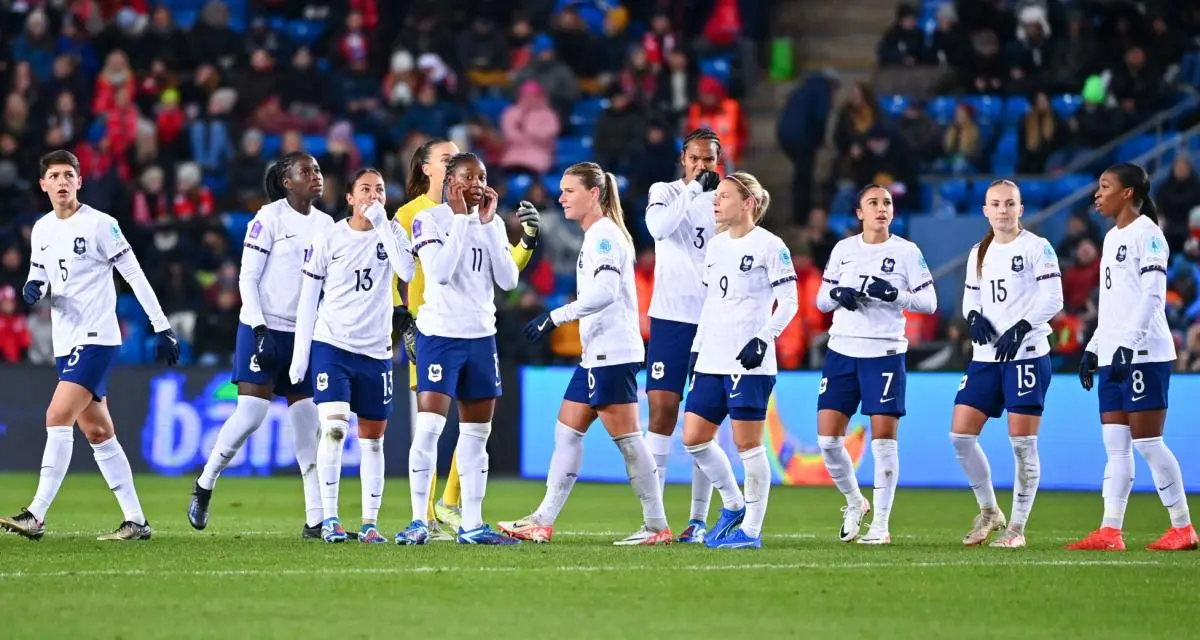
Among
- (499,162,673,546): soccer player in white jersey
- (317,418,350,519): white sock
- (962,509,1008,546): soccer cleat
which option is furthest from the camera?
(962,509,1008,546): soccer cleat

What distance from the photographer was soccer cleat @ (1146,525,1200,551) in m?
10.7

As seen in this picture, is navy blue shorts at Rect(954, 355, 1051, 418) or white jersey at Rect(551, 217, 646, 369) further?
navy blue shorts at Rect(954, 355, 1051, 418)

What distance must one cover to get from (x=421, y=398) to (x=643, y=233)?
34.8ft

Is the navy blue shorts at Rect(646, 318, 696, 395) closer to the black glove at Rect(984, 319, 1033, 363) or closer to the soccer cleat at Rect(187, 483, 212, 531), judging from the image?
the black glove at Rect(984, 319, 1033, 363)

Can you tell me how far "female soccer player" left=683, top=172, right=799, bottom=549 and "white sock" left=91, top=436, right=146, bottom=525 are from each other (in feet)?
10.7

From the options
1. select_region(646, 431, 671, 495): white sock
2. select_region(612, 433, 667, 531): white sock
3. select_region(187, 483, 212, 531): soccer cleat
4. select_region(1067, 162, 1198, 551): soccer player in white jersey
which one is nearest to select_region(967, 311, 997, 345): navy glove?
select_region(1067, 162, 1198, 551): soccer player in white jersey

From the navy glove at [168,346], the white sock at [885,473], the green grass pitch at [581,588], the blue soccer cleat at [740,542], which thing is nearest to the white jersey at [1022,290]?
the white sock at [885,473]

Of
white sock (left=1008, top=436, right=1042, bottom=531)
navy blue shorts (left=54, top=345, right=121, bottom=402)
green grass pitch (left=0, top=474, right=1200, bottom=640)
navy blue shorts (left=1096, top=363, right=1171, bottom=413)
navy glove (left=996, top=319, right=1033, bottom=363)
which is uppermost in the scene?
navy glove (left=996, top=319, right=1033, bottom=363)

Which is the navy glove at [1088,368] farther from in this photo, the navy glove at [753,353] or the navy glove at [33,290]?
the navy glove at [33,290]

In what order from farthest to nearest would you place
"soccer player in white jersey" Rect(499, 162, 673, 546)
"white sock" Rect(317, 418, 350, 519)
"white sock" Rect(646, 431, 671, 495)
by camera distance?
"white sock" Rect(646, 431, 671, 495) < "white sock" Rect(317, 418, 350, 519) < "soccer player in white jersey" Rect(499, 162, 673, 546)

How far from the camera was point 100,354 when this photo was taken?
10.9 metres

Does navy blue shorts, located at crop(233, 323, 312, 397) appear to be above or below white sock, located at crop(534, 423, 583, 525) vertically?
above

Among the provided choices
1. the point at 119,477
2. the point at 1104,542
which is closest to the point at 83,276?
the point at 119,477

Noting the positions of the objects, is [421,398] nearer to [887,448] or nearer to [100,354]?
[100,354]
